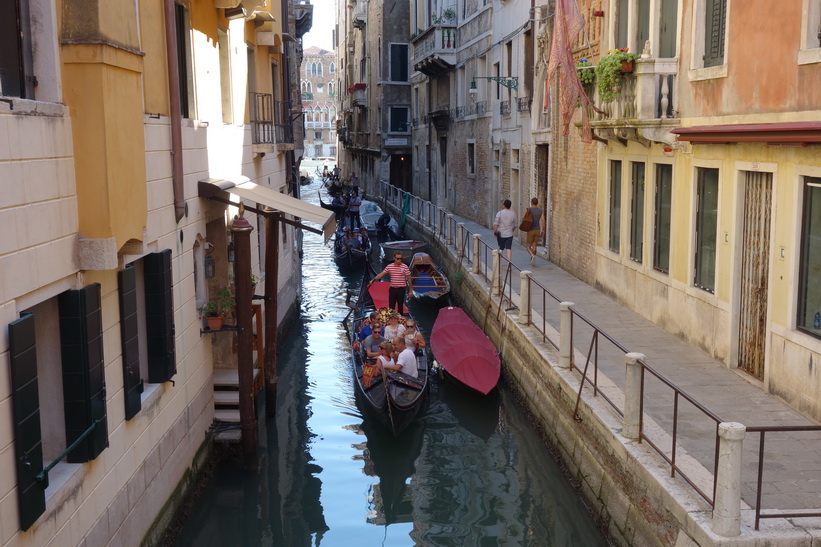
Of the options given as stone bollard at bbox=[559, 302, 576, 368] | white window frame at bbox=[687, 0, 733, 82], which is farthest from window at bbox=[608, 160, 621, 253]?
stone bollard at bbox=[559, 302, 576, 368]

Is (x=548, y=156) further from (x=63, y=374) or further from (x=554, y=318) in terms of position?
(x=63, y=374)

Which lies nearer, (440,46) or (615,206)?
(615,206)

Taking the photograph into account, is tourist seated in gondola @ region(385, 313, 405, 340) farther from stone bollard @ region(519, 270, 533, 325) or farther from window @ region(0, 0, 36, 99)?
window @ region(0, 0, 36, 99)

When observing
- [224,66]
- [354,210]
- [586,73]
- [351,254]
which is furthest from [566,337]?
[354,210]

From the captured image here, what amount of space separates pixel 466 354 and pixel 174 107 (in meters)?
5.92

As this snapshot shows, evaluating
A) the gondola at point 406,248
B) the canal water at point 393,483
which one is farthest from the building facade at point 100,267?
the gondola at point 406,248

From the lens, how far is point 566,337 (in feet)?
31.7

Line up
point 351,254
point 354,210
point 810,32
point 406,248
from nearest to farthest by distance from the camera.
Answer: point 810,32
point 406,248
point 351,254
point 354,210

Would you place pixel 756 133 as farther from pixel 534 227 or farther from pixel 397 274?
pixel 534 227

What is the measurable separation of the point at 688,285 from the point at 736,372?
1607 mm

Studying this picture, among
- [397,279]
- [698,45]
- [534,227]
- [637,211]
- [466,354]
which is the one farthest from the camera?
[534,227]

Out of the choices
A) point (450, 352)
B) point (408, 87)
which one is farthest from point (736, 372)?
point (408, 87)

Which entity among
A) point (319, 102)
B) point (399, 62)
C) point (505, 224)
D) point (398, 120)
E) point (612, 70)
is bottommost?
point (505, 224)

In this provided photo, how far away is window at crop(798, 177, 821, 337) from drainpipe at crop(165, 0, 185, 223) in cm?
570
